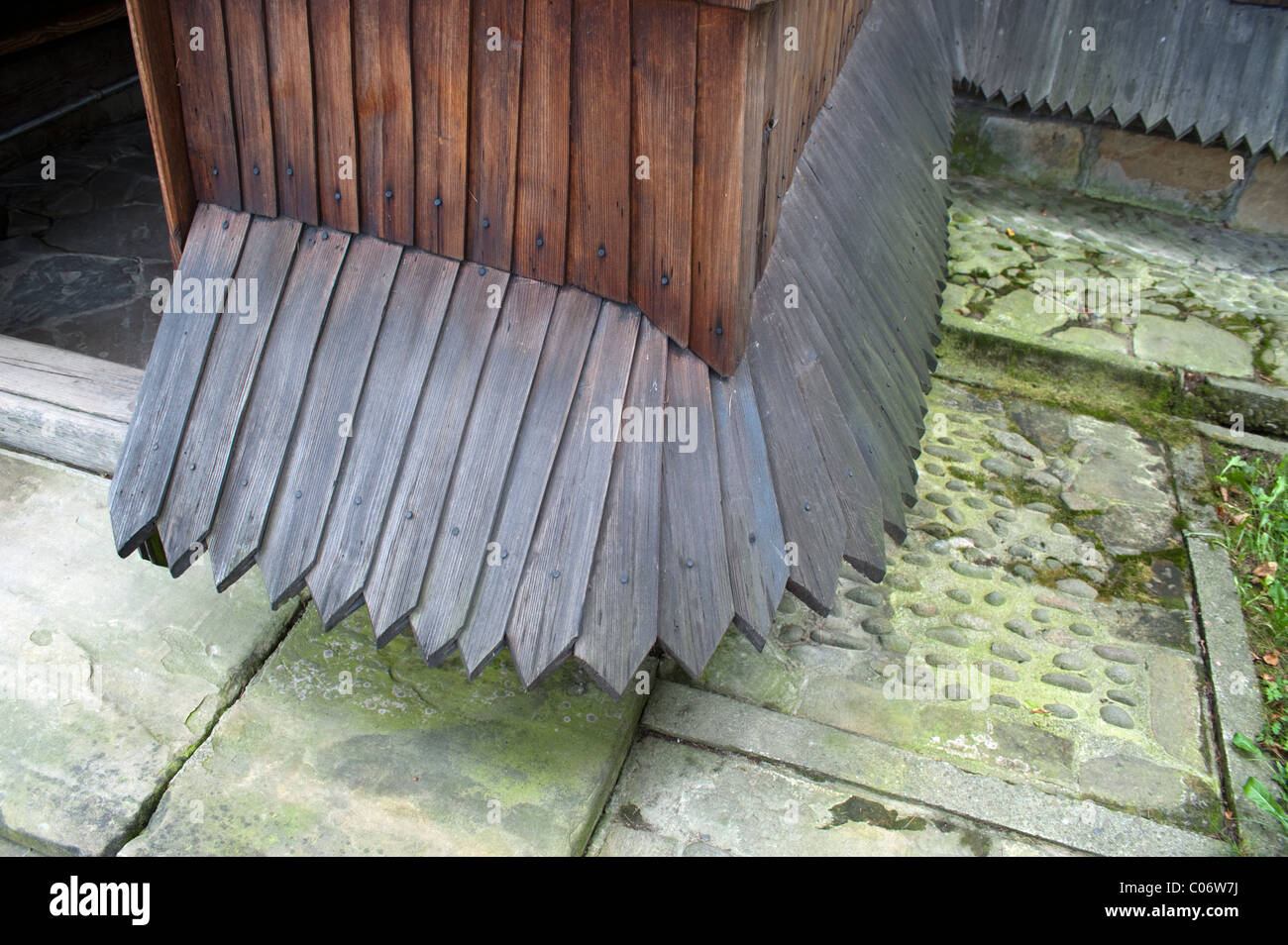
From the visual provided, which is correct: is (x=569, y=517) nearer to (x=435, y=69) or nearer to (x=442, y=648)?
(x=442, y=648)

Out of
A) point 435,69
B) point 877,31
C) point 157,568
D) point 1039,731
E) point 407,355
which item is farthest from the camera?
point 877,31

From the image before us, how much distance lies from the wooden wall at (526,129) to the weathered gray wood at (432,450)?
13 cm

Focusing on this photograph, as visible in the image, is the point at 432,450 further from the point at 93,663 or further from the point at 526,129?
the point at 93,663

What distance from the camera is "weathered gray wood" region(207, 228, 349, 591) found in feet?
10.2

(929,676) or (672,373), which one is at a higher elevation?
(672,373)

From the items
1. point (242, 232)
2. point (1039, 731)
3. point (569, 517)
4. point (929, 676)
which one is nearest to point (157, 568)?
point (242, 232)

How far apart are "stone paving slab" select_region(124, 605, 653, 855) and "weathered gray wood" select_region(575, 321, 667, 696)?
0.67m

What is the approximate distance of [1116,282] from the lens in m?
6.47

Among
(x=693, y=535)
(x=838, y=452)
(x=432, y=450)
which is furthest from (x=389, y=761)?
(x=838, y=452)

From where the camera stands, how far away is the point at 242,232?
325 cm

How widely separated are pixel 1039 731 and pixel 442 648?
211cm

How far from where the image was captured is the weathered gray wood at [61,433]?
4047 millimetres

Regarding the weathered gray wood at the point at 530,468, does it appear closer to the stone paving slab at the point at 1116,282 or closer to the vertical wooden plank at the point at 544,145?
the vertical wooden plank at the point at 544,145

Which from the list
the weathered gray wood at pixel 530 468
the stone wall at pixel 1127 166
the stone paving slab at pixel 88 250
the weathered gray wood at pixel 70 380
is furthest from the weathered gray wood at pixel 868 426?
the stone wall at pixel 1127 166
